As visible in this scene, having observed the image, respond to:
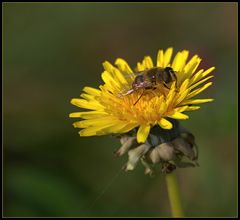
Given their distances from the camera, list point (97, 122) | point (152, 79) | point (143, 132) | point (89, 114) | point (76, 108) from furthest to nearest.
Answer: point (76, 108)
point (152, 79)
point (89, 114)
point (97, 122)
point (143, 132)

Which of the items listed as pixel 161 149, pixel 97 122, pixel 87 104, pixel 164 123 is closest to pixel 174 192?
pixel 161 149

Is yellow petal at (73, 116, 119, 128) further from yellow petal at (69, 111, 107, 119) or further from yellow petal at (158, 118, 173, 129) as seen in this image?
yellow petal at (158, 118, 173, 129)

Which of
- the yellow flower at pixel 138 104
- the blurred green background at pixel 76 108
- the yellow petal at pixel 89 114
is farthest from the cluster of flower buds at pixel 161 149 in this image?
the blurred green background at pixel 76 108

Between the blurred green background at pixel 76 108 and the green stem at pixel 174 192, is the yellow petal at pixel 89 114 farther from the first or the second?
the blurred green background at pixel 76 108

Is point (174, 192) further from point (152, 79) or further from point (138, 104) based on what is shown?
point (152, 79)

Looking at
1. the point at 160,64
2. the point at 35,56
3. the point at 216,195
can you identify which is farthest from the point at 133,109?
the point at 35,56

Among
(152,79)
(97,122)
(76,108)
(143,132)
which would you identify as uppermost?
(152,79)

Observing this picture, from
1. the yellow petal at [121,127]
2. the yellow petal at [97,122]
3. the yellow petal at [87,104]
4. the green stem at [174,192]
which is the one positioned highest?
the yellow petal at [87,104]
